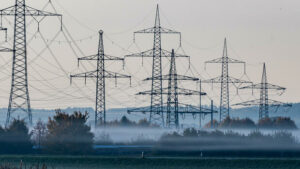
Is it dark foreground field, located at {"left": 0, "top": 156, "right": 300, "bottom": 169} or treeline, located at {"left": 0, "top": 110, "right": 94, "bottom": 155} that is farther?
treeline, located at {"left": 0, "top": 110, "right": 94, "bottom": 155}

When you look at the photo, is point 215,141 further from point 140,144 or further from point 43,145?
point 43,145

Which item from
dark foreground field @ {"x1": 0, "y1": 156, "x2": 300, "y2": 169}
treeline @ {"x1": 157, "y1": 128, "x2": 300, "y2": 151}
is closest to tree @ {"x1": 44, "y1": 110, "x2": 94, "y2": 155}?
treeline @ {"x1": 157, "y1": 128, "x2": 300, "y2": 151}

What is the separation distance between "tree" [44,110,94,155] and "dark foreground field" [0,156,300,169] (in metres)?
13.8

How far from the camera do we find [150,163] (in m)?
110

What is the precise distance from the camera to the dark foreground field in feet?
351

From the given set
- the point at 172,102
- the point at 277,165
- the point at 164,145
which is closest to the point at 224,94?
the point at 172,102

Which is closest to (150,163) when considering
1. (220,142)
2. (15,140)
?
(15,140)

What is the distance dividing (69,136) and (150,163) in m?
24.8

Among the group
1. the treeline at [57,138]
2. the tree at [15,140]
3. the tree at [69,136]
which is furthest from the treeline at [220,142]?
the tree at [15,140]

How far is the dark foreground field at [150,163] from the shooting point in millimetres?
106938

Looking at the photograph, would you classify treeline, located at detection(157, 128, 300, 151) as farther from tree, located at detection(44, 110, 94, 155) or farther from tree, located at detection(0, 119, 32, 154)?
tree, located at detection(0, 119, 32, 154)

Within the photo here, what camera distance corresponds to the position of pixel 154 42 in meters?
156

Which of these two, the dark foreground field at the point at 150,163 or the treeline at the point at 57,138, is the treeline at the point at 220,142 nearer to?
the treeline at the point at 57,138

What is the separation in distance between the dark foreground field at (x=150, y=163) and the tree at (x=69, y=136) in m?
13.8
